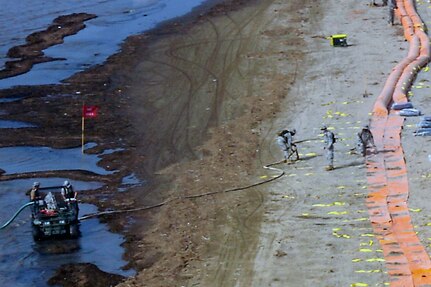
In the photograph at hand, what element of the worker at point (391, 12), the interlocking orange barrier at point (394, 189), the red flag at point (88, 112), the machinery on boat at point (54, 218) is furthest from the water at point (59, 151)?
the worker at point (391, 12)

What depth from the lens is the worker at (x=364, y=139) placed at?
3841 centimetres

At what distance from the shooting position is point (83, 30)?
62.7 metres

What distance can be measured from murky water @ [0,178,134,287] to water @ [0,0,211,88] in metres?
17.4

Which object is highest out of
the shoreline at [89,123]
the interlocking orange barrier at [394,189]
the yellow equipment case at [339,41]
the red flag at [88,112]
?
the red flag at [88,112]

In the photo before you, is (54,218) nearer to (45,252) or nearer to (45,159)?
(45,252)

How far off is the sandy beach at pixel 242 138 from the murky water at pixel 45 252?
57cm

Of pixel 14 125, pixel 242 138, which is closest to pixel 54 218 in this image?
pixel 242 138

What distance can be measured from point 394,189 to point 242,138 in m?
9.17

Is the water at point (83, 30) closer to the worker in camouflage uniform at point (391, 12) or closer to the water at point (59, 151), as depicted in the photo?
the water at point (59, 151)

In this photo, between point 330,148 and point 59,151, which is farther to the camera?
point 59,151

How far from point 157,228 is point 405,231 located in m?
7.75

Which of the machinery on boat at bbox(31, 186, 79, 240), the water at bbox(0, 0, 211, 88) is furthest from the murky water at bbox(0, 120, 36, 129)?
the machinery on boat at bbox(31, 186, 79, 240)

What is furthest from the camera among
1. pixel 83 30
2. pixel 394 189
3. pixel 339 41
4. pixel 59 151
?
pixel 83 30

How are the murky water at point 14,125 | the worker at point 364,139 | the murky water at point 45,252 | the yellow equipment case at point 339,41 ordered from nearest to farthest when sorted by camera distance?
the murky water at point 45,252 < the worker at point 364,139 < the murky water at point 14,125 < the yellow equipment case at point 339,41
